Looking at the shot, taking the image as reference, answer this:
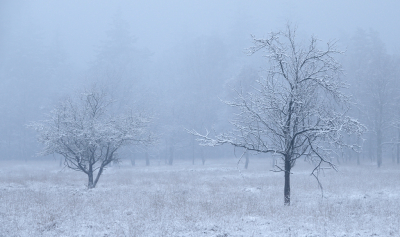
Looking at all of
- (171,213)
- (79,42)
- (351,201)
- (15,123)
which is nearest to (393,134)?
(351,201)

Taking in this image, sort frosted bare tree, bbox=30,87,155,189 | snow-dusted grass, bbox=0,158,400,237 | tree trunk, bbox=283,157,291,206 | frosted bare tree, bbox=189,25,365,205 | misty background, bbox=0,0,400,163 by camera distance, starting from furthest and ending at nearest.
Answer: misty background, bbox=0,0,400,163 → frosted bare tree, bbox=30,87,155,189 → tree trunk, bbox=283,157,291,206 → frosted bare tree, bbox=189,25,365,205 → snow-dusted grass, bbox=0,158,400,237

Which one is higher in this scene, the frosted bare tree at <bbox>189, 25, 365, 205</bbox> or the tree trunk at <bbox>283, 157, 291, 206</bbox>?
the frosted bare tree at <bbox>189, 25, 365, 205</bbox>

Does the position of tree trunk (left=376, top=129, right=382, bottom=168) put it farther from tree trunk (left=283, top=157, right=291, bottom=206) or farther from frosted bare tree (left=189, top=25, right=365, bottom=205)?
frosted bare tree (left=189, top=25, right=365, bottom=205)

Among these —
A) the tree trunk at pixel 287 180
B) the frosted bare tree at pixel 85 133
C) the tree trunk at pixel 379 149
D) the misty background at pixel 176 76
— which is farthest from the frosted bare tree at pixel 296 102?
the tree trunk at pixel 379 149

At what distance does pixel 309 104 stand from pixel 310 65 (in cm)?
127

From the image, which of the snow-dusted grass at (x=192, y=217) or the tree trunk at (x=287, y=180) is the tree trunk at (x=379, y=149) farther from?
the tree trunk at (x=287, y=180)

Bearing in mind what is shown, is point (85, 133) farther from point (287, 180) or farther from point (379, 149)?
point (379, 149)

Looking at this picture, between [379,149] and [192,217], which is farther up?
[379,149]

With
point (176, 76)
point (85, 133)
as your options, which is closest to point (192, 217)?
point (85, 133)

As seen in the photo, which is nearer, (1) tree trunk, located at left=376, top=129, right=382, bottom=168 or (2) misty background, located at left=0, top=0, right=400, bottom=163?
(1) tree trunk, located at left=376, top=129, right=382, bottom=168

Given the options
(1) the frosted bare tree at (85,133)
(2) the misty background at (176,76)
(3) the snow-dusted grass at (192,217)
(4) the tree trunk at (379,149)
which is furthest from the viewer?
(2) the misty background at (176,76)

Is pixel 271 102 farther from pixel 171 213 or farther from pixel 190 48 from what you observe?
pixel 190 48

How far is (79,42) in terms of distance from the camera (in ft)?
315

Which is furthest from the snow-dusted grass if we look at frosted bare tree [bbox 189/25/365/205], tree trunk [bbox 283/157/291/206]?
frosted bare tree [bbox 189/25/365/205]
